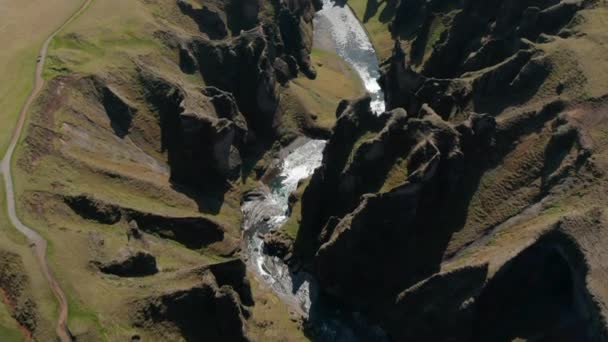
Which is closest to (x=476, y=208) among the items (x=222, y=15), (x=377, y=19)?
(x=222, y=15)

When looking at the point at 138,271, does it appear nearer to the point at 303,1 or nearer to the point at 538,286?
the point at 538,286

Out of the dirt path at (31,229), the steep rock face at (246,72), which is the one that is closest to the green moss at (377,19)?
the steep rock face at (246,72)

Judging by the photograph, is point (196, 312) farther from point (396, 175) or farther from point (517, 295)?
point (517, 295)

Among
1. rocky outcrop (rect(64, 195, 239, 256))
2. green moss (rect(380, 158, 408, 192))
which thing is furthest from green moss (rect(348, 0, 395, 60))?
rocky outcrop (rect(64, 195, 239, 256))

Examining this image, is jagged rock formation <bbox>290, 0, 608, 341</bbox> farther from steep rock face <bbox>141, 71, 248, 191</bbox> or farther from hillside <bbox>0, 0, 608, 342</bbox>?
steep rock face <bbox>141, 71, 248, 191</bbox>

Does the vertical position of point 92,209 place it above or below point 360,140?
below

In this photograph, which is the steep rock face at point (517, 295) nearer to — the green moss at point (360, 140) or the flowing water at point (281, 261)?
the flowing water at point (281, 261)
